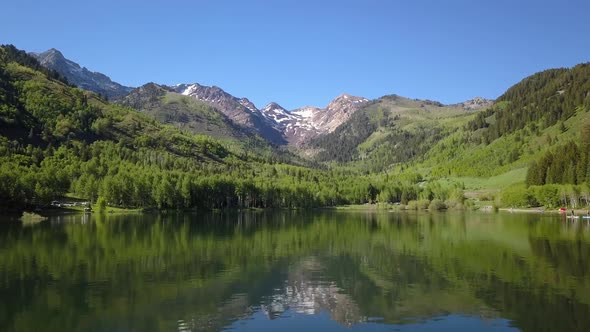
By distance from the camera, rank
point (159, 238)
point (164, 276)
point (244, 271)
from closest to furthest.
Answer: point (164, 276) < point (244, 271) < point (159, 238)

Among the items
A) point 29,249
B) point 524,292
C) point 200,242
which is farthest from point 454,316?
point 29,249

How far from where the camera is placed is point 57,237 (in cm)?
8544

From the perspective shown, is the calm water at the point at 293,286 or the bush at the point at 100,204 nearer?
the calm water at the point at 293,286

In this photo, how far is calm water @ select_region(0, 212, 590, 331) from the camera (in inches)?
1308

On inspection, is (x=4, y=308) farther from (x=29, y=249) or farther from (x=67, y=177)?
(x=67, y=177)

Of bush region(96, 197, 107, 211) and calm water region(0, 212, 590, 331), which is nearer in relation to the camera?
calm water region(0, 212, 590, 331)

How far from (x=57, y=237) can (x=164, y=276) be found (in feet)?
151

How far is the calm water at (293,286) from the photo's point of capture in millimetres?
33219

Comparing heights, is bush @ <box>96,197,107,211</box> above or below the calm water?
above

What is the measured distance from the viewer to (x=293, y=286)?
4538cm

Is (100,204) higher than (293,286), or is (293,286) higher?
(100,204)

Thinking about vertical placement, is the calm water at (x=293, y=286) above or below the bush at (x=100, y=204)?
below

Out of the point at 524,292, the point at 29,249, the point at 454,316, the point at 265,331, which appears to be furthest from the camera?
the point at 29,249

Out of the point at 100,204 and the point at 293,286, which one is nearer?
the point at 293,286
